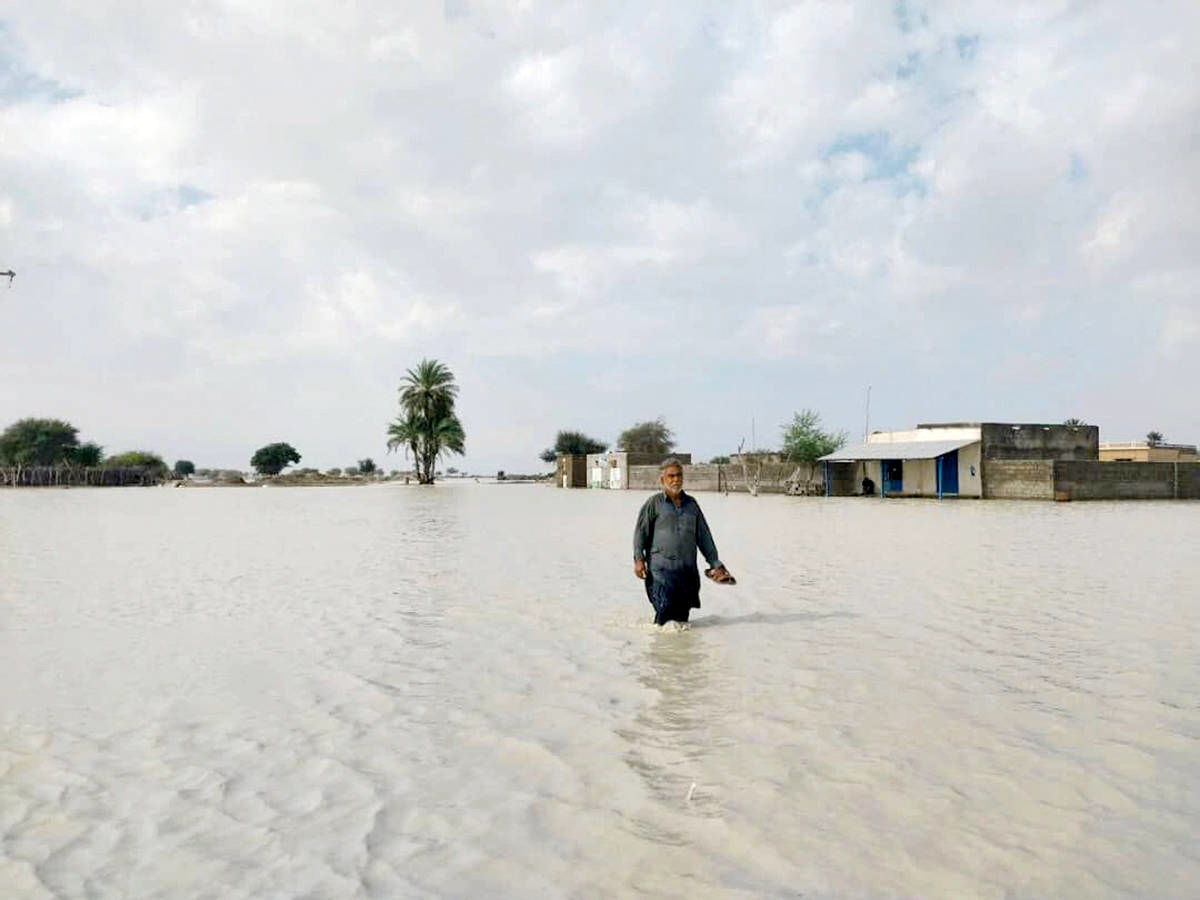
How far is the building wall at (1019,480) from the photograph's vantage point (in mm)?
33938

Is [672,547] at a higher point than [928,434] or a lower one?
lower

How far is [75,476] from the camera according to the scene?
7519 centimetres

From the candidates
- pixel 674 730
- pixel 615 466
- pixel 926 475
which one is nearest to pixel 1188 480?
pixel 926 475

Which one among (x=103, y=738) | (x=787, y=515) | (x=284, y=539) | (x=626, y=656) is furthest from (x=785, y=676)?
(x=787, y=515)

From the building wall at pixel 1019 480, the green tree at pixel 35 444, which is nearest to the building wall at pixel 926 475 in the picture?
the building wall at pixel 1019 480

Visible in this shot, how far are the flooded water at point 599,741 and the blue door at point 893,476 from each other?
30.9 m

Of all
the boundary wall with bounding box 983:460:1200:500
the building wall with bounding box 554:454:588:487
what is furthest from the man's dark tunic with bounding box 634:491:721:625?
the building wall with bounding box 554:454:588:487

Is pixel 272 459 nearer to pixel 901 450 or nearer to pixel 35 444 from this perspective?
pixel 35 444

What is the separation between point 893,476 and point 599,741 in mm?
38524

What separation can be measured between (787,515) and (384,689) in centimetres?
2237

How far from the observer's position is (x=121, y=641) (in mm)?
7270

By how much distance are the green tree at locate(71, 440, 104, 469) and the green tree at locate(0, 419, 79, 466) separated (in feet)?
2.33

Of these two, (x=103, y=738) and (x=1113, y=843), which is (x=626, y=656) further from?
(x=1113, y=843)

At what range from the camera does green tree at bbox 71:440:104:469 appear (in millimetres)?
85812
